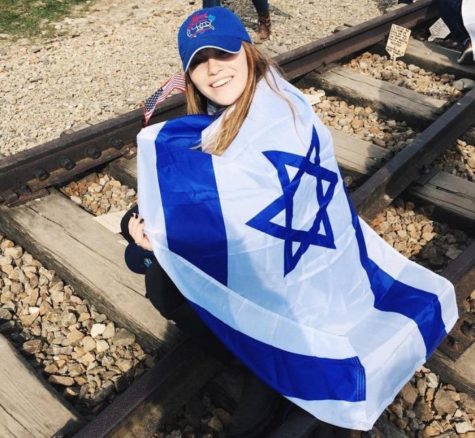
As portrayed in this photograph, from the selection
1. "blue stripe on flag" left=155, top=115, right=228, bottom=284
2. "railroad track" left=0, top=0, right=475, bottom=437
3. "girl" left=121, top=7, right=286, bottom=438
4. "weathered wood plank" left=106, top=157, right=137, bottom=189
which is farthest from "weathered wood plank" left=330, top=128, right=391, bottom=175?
"blue stripe on flag" left=155, top=115, right=228, bottom=284

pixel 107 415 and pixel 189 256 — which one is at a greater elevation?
pixel 189 256

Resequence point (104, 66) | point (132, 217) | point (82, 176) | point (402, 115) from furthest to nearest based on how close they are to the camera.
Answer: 1. point (104, 66)
2. point (402, 115)
3. point (82, 176)
4. point (132, 217)

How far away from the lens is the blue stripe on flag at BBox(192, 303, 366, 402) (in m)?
2.10


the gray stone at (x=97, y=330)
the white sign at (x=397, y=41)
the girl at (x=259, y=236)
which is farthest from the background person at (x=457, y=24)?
the gray stone at (x=97, y=330)

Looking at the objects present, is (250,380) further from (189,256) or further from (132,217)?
(132,217)

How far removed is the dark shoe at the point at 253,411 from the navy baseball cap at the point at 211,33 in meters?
1.29

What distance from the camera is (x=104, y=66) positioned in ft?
18.9

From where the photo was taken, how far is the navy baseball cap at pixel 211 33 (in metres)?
2.04

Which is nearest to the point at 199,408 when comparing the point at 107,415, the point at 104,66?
the point at 107,415

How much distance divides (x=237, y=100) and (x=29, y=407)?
1567 millimetres

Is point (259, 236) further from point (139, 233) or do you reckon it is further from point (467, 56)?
point (467, 56)

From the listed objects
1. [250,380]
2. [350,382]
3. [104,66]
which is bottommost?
[104,66]

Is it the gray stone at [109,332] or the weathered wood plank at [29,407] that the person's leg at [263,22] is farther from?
the weathered wood plank at [29,407]

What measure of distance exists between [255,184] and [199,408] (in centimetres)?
114
